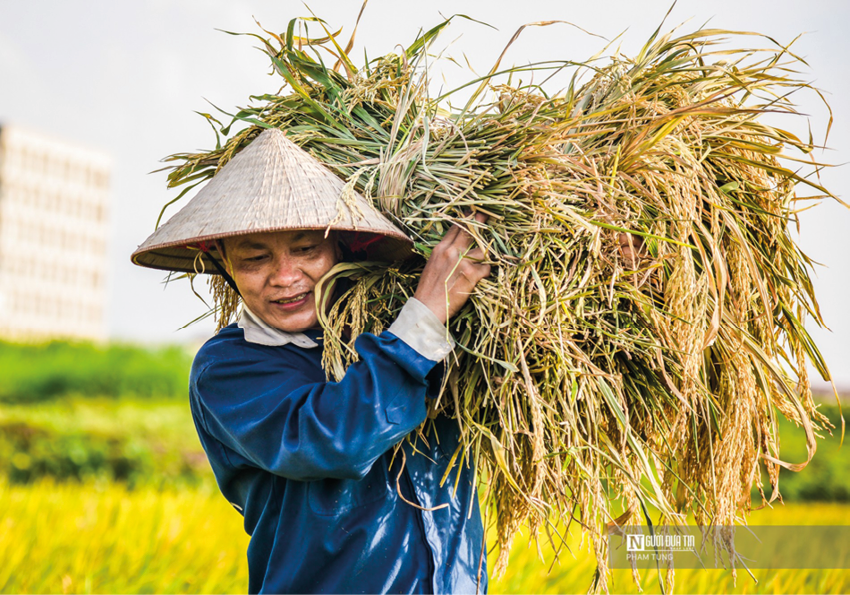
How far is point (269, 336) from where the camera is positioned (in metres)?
1.71

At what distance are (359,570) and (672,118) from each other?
1297 mm

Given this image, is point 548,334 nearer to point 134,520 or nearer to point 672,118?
point 672,118

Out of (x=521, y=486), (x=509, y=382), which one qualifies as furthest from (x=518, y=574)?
(x=509, y=382)

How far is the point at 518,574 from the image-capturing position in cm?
382

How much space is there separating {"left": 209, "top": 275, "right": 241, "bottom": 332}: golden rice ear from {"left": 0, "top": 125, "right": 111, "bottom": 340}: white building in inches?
1420

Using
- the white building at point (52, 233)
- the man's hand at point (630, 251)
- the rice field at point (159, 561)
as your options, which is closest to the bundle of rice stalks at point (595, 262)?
the man's hand at point (630, 251)

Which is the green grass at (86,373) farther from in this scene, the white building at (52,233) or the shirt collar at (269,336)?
the white building at (52,233)

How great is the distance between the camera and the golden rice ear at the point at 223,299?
214 centimetres

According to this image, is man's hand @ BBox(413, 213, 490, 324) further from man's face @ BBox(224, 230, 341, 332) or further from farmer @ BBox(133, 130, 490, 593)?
man's face @ BBox(224, 230, 341, 332)

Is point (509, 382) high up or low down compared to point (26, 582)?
up

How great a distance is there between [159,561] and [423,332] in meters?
3.30

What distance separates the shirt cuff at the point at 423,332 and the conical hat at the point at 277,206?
8.3 inches
